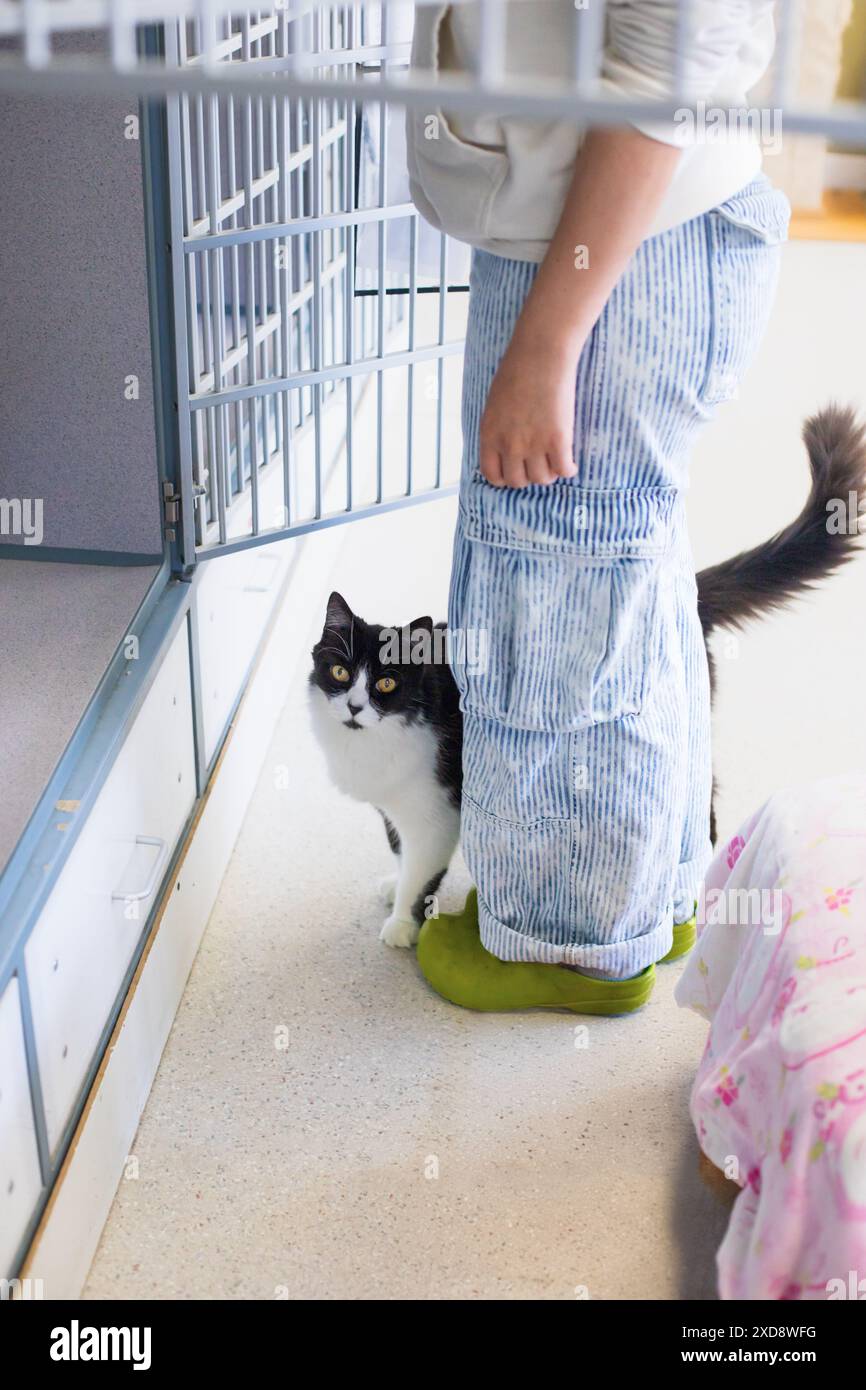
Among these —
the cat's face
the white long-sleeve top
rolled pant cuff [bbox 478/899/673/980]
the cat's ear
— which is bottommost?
rolled pant cuff [bbox 478/899/673/980]

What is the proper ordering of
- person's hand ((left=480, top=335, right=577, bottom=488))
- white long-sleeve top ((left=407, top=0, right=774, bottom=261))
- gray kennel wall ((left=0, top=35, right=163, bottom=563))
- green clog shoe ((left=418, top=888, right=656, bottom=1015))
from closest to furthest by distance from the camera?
white long-sleeve top ((left=407, top=0, right=774, bottom=261))
person's hand ((left=480, top=335, right=577, bottom=488))
gray kennel wall ((left=0, top=35, right=163, bottom=563))
green clog shoe ((left=418, top=888, right=656, bottom=1015))

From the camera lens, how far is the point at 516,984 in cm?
142

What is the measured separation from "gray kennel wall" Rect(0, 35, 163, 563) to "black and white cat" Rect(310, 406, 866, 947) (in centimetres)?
26

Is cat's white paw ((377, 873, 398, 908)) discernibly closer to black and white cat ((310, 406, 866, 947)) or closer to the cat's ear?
black and white cat ((310, 406, 866, 947))

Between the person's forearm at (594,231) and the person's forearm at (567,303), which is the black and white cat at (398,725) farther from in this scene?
the person's forearm at (594,231)

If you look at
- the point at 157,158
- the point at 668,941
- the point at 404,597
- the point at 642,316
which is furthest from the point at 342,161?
the point at 668,941

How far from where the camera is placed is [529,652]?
3.97 ft

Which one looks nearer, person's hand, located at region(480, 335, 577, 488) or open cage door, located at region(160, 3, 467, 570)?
person's hand, located at region(480, 335, 577, 488)

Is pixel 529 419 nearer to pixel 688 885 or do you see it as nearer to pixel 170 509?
pixel 170 509

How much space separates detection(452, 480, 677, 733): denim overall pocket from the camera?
1.14 meters

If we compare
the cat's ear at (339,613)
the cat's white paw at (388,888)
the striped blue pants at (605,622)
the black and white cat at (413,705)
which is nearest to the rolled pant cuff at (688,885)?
the striped blue pants at (605,622)

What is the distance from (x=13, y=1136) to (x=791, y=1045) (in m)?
0.58

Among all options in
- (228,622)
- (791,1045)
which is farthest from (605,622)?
(228,622)

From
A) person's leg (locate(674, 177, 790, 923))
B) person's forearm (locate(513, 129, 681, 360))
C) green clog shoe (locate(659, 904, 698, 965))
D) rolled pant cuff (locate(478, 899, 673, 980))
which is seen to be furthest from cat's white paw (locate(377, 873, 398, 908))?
person's forearm (locate(513, 129, 681, 360))
